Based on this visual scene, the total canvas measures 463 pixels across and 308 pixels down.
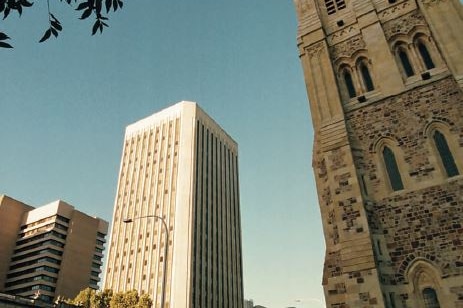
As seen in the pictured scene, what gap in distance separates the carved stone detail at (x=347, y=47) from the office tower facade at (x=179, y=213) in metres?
51.3

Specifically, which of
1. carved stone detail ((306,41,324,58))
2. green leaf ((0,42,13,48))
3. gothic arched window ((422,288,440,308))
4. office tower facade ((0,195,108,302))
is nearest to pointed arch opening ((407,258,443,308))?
gothic arched window ((422,288,440,308))

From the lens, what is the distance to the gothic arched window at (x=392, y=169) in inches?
646

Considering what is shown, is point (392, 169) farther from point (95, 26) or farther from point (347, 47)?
point (95, 26)

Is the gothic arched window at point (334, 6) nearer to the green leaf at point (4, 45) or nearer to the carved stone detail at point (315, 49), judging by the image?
the carved stone detail at point (315, 49)

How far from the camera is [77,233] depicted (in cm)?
9388

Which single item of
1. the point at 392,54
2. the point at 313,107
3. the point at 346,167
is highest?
the point at 392,54

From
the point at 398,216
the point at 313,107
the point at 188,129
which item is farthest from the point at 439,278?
the point at 188,129

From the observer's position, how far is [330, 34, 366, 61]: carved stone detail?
21.1 meters

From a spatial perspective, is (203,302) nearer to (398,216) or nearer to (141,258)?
(141,258)

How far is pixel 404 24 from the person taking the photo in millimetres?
20125

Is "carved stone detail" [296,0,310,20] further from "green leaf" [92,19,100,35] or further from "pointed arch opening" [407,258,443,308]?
"green leaf" [92,19,100,35]

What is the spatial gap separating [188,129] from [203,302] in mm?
36030

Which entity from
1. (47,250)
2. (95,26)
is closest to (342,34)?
(95,26)

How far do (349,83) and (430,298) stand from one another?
39.4ft
